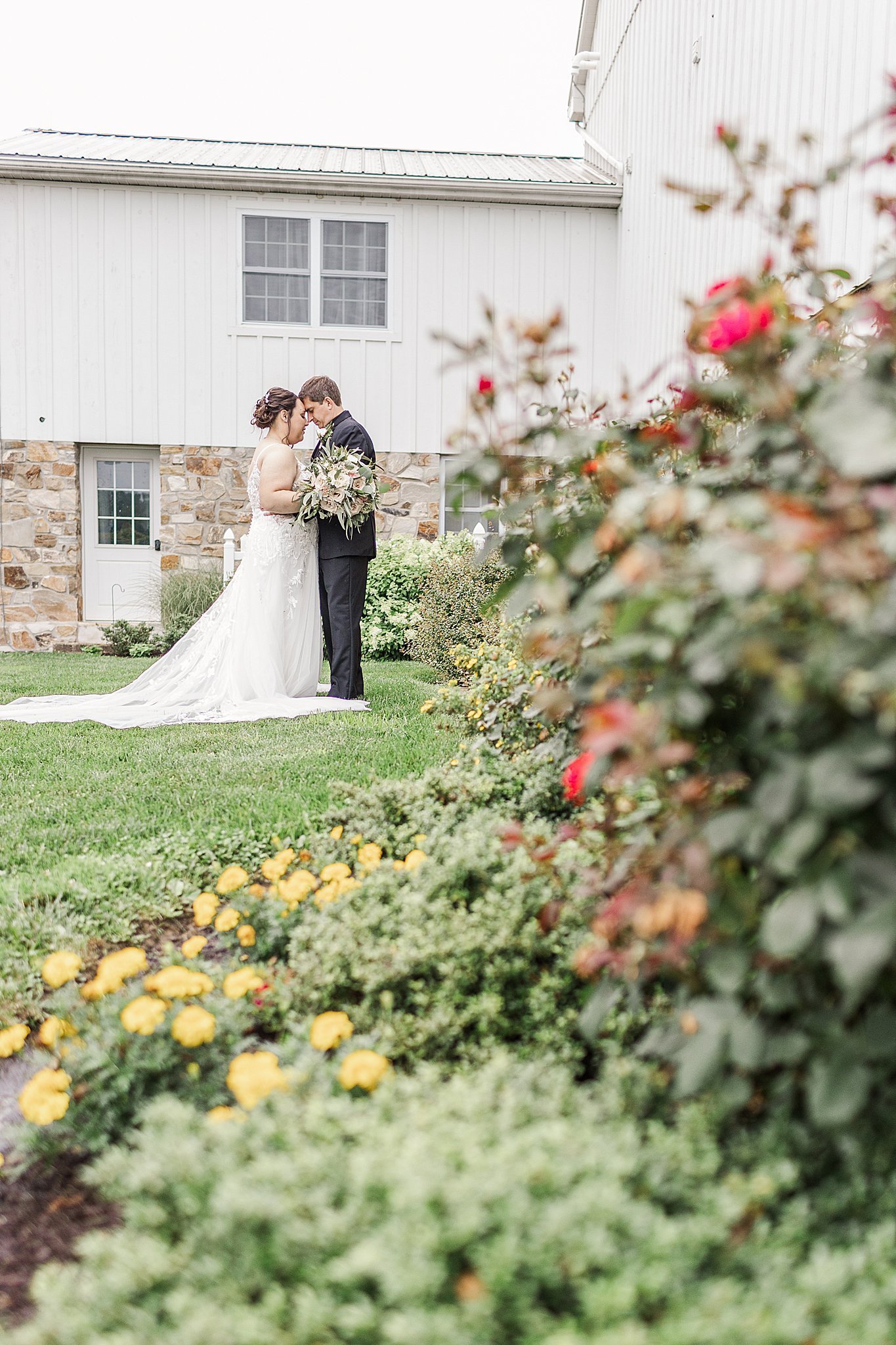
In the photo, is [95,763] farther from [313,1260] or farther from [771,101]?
[771,101]

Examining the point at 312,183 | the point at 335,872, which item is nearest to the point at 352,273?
the point at 312,183

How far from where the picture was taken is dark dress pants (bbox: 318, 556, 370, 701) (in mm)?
7055

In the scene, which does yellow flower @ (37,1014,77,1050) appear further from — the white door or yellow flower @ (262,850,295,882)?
the white door

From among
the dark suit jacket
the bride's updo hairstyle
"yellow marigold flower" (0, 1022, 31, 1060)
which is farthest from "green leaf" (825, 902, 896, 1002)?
the bride's updo hairstyle

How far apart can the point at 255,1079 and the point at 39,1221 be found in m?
0.59

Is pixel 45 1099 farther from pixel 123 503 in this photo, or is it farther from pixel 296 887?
pixel 123 503

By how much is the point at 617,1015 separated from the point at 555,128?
79.5 feet

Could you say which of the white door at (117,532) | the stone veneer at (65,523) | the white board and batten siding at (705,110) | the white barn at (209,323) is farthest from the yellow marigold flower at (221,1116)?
the white door at (117,532)

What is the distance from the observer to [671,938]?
4.47 ft

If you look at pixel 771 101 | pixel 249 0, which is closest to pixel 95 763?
pixel 771 101

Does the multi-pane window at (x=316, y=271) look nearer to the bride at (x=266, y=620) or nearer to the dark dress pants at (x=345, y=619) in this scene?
the bride at (x=266, y=620)

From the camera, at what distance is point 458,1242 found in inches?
45.5

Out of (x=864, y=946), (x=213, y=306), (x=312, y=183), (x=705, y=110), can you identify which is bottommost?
(x=864, y=946)

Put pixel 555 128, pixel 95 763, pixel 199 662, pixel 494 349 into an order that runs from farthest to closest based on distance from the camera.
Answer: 1. pixel 555 128
2. pixel 199 662
3. pixel 95 763
4. pixel 494 349
